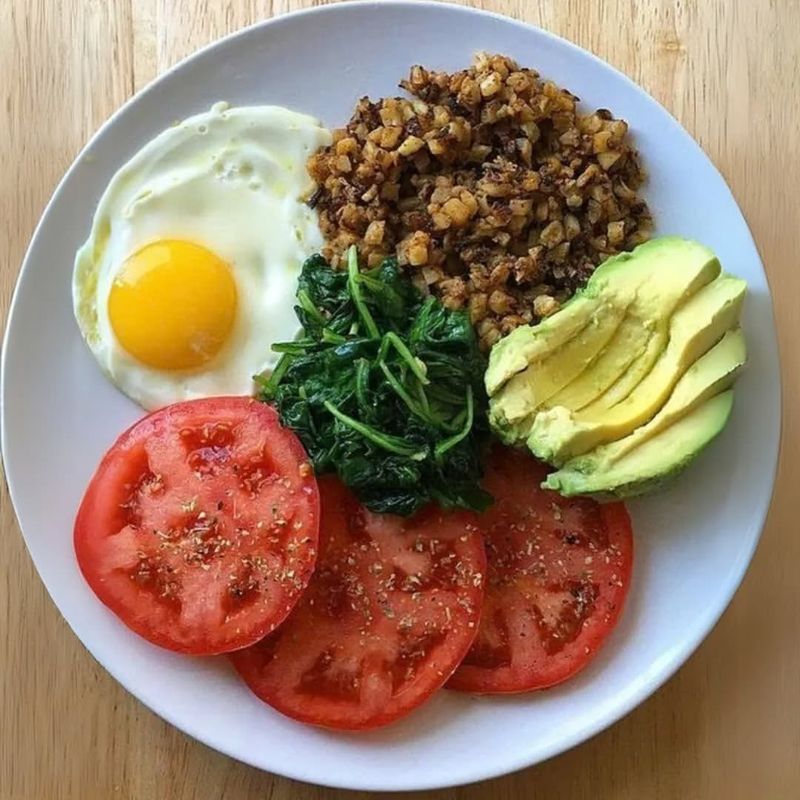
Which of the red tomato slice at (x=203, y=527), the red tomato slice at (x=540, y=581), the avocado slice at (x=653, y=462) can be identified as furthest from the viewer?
the red tomato slice at (x=540, y=581)

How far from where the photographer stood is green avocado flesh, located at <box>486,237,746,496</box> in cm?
241

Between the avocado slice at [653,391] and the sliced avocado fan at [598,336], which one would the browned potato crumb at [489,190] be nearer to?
the sliced avocado fan at [598,336]

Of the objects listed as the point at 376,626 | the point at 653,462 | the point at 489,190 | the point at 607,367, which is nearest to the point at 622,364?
the point at 607,367

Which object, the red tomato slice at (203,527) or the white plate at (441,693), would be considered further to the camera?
the white plate at (441,693)

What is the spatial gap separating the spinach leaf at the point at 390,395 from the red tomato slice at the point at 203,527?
11 centimetres

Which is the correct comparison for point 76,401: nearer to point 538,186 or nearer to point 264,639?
point 264,639

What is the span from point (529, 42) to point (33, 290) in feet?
4.80

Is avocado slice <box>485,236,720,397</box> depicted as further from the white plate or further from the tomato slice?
the tomato slice

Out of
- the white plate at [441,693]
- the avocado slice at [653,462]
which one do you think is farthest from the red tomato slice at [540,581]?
the avocado slice at [653,462]

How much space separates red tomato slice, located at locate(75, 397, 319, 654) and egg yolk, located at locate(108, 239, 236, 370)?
186 millimetres

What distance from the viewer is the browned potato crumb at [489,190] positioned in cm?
262

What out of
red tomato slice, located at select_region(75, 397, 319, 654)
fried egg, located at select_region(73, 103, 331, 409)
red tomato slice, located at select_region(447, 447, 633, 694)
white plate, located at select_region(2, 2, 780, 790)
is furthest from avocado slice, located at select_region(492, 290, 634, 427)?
fried egg, located at select_region(73, 103, 331, 409)

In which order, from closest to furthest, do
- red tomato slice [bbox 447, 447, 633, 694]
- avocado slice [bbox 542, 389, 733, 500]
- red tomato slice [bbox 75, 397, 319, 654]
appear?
avocado slice [bbox 542, 389, 733, 500] < red tomato slice [bbox 75, 397, 319, 654] < red tomato slice [bbox 447, 447, 633, 694]

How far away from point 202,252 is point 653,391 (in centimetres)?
122
